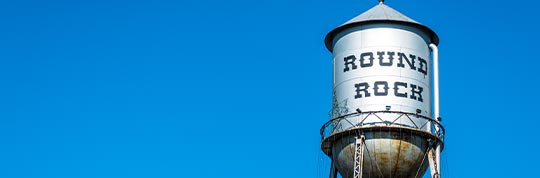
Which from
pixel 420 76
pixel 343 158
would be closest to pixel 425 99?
pixel 420 76

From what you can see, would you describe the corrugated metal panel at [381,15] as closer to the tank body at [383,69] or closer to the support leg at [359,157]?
the tank body at [383,69]

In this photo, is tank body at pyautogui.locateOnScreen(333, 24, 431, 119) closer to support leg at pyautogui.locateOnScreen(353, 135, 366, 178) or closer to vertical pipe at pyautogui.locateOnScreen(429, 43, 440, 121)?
vertical pipe at pyautogui.locateOnScreen(429, 43, 440, 121)

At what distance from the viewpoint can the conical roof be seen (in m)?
54.0

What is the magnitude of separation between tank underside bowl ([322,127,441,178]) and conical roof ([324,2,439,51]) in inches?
195

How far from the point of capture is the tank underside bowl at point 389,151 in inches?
2040

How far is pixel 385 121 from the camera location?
51.9 m

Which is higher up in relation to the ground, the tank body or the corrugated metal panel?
the corrugated metal panel

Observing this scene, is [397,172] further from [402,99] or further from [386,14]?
[386,14]

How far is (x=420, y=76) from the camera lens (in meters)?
53.4

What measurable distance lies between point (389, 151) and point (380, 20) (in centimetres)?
592

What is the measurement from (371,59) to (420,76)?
2.25 m

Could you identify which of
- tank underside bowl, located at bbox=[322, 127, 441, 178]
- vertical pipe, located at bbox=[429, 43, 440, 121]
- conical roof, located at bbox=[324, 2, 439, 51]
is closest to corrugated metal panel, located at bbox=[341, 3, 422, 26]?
conical roof, located at bbox=[324, 2, 439, 51]

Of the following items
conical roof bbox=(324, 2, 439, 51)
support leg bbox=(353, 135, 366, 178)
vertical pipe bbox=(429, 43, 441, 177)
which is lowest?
support leg bbox=(353, 135, 366, 178)

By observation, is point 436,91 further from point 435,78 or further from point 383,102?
point 383,102
